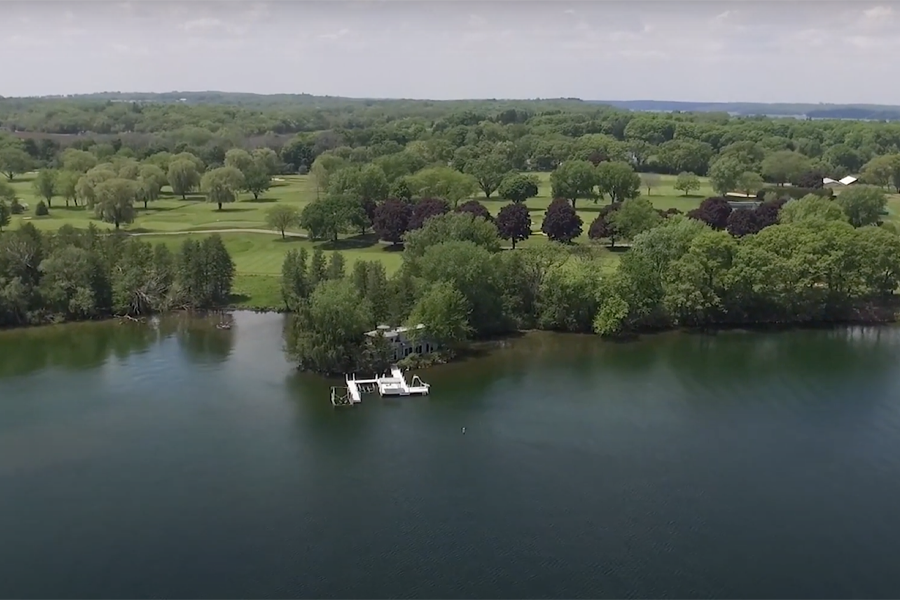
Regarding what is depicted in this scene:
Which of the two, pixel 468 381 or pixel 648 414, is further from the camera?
pixel 468 381

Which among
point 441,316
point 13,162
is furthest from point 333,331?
point 13,162

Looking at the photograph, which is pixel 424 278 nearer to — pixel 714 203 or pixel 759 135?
pixel 714 203

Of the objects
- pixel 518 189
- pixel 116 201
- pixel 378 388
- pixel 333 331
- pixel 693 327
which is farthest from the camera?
pixel 518 189

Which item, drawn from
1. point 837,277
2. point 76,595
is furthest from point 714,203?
point 76,595

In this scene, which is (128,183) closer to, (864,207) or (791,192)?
(864,207)

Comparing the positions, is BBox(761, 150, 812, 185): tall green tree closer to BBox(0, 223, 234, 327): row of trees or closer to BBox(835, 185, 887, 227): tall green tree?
BBox(835, 185, 887, 227): tall green tree

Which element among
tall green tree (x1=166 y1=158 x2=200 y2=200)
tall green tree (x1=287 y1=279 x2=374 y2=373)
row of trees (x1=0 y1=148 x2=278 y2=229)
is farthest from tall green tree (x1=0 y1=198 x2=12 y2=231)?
tall green tree (x1=287 y1=279 x2=374 y2=373)
